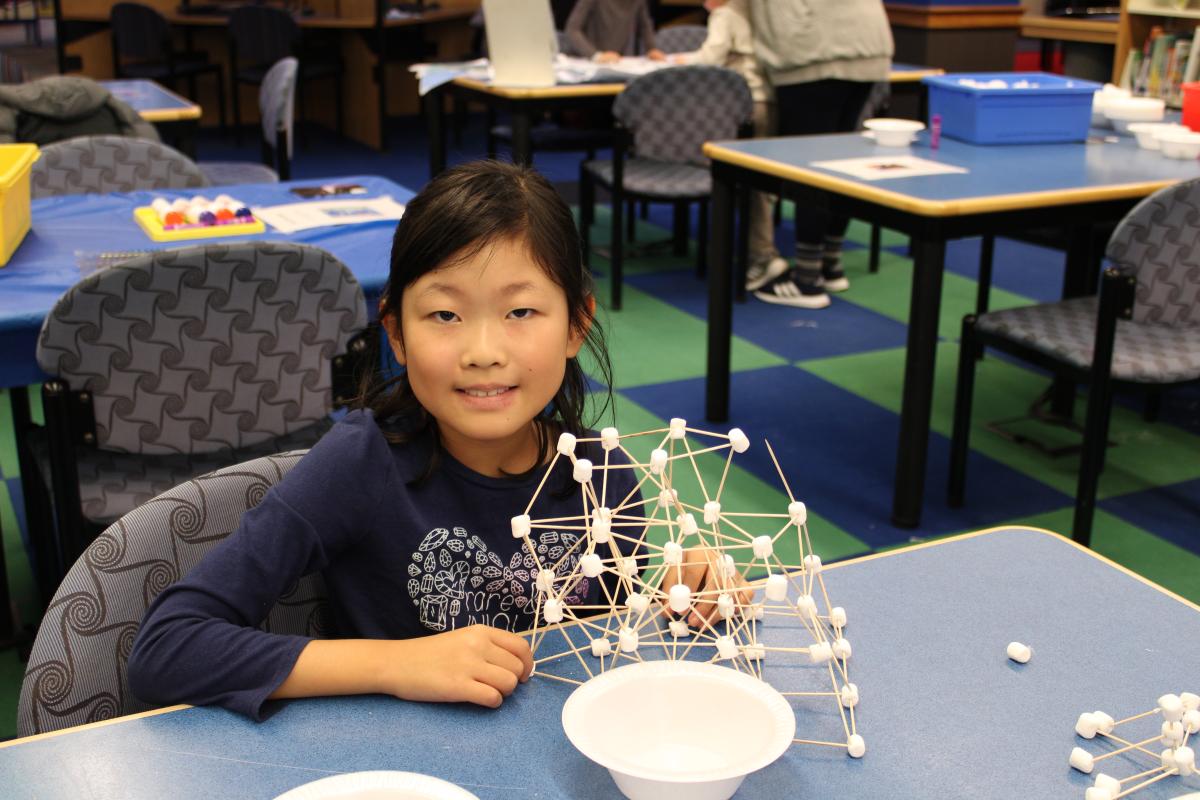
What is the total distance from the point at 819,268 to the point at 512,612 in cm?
363

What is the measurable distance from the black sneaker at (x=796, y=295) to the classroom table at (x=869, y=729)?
354 cm

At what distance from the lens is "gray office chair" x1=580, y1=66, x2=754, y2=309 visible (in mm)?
4328

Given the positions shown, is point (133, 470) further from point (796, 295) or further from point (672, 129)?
point (796, 295)

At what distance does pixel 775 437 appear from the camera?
10.9ft

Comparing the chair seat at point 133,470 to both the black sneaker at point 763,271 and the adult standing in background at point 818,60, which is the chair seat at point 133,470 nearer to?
the adult standing in background at point 818,60

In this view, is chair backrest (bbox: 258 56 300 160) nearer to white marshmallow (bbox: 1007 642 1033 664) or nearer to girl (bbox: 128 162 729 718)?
girl (bbox: 128 162 729 718)

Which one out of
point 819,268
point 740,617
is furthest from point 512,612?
point 819,268

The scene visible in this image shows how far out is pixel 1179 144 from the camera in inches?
121

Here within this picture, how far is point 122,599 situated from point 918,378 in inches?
78.8

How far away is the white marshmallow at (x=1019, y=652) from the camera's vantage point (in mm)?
991

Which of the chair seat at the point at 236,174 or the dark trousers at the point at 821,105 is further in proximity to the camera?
the dark trousers at the point at 821,105

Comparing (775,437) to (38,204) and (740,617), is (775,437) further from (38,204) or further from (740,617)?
(740,617)

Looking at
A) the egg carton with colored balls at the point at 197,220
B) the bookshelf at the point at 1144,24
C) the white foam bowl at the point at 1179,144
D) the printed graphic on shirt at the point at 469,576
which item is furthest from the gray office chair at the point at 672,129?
the printed graphic on shirt at the point at 469,576

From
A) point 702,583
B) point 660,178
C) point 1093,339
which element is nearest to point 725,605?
point 702,583
